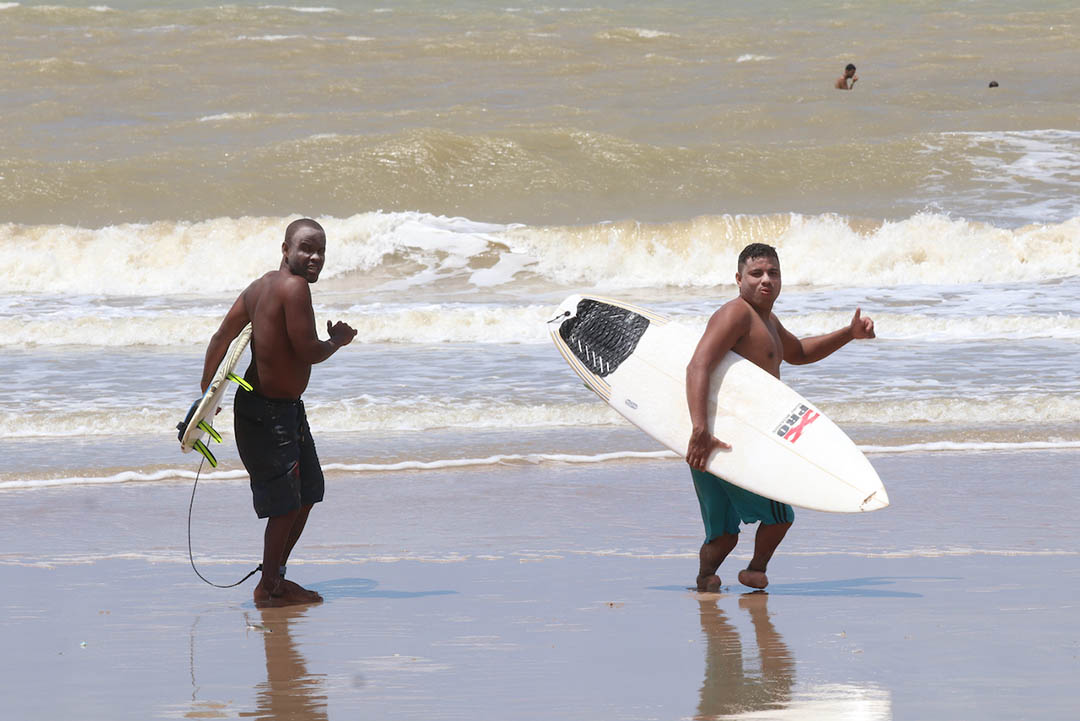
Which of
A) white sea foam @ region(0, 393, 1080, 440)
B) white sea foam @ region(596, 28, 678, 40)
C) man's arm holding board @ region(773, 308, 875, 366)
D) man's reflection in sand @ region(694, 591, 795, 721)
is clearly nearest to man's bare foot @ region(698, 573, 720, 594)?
man's reflection in sand @ region(694, 591, 795, 721)

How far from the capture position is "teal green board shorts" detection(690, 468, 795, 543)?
443 centimetres

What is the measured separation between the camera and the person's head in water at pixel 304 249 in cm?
440

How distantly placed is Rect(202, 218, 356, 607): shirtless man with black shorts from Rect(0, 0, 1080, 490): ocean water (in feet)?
7.82

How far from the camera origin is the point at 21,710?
3293mm

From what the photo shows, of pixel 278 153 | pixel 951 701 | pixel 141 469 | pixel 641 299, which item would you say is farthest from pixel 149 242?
pixel 951 701

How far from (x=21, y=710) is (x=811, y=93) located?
24881mm

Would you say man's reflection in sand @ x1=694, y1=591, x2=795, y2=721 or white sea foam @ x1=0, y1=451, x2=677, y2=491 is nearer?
man's reflection in sand @ x1=694, y1=591, x2=795, y2=721

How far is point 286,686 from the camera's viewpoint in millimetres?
3479

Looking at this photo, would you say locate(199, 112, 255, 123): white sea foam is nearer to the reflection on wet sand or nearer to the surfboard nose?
the surfboard nose

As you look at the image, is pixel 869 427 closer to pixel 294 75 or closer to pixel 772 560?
pixel 772 560

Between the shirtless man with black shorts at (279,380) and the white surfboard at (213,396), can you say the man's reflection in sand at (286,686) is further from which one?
the white surfboard at (213,396)

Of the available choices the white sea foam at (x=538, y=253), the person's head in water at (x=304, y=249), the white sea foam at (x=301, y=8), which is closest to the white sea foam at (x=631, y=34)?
the white sea foam at (x=301, y=8)

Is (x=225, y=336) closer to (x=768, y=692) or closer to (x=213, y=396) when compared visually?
(x=213, y=396)

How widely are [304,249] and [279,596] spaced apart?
3.77ft
